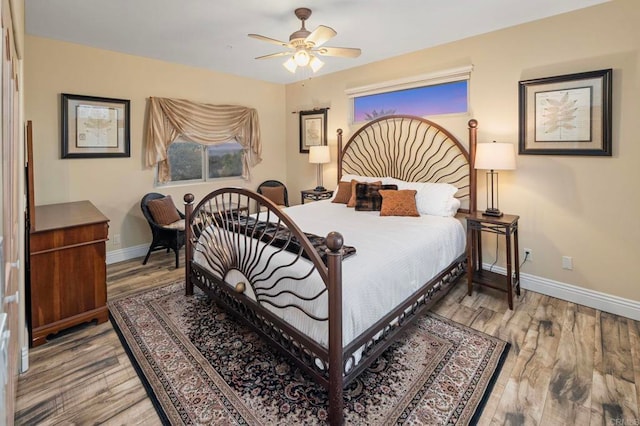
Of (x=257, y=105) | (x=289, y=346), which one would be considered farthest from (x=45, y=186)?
(x=289, y=346)

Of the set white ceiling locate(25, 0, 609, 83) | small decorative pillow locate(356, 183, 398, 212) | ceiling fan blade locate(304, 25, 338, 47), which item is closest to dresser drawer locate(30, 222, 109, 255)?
white ceiling locate(25, 0, 609, 83)

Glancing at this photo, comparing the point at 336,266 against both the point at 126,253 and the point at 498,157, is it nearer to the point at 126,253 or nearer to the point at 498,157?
the point at 498,157

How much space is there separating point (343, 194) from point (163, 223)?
89.1 inches

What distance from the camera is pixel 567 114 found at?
2967 mm

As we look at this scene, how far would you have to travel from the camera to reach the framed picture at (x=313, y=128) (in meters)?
5.18

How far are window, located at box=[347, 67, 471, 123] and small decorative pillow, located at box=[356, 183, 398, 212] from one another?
1.09 metres

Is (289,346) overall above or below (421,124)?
below

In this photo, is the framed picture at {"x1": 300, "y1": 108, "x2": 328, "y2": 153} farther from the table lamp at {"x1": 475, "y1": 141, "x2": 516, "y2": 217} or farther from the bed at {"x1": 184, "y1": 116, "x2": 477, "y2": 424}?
the table lamp at {"x1": 475, "y1": 141, "x2": 516, "y2": 217}

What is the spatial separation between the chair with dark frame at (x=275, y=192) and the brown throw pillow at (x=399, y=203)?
2198 millimetres

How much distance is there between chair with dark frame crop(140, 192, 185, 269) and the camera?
3957 millimetres

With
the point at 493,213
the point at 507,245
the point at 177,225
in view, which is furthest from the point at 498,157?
Result: the point at 177,225

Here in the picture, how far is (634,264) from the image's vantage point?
9.15 ft

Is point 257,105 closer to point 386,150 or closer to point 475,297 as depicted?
point 386,150

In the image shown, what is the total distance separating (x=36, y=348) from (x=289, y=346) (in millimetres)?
1915
